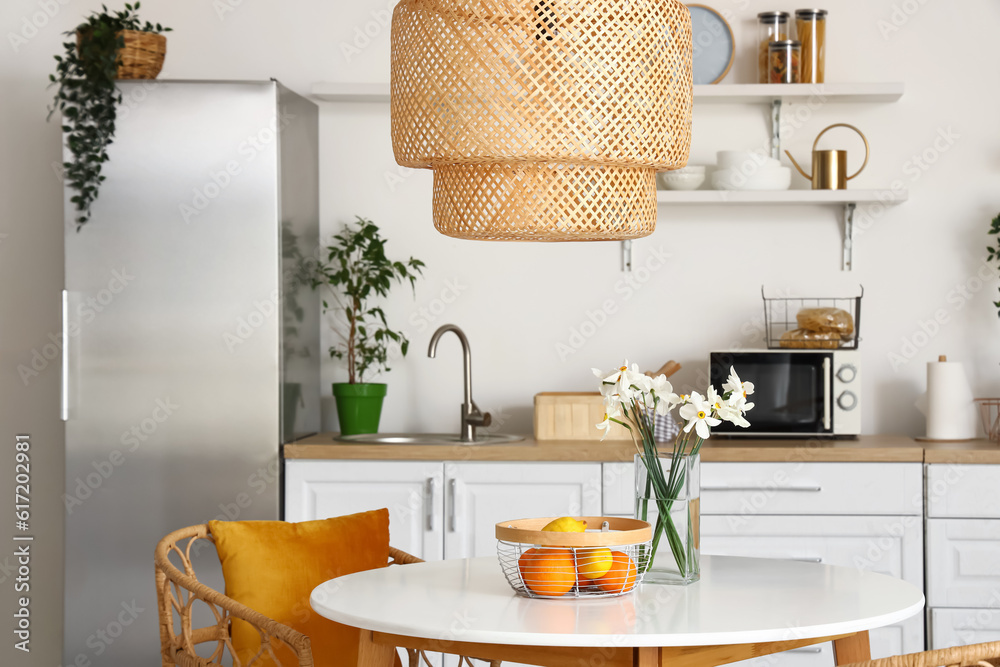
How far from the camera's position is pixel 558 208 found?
142 cm

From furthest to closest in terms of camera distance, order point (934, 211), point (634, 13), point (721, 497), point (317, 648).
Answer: point (934, 211)
point (721, 497)
point (317, 648)
point (634, 13)

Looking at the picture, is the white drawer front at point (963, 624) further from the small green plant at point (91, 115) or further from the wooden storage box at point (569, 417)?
the small green plant at point (91, 115)

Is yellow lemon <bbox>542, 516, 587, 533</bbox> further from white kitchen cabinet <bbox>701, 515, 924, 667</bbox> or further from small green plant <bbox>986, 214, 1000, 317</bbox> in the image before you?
small green plant <bbox>986, 214, 1000, 317</bbox>

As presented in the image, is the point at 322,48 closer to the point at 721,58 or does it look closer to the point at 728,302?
the point at 721,58

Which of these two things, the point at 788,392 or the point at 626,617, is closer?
the point at 626,617

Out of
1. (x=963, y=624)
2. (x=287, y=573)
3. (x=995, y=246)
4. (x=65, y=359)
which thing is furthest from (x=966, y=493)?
(x=65, y=359)

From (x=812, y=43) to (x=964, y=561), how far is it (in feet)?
5.54

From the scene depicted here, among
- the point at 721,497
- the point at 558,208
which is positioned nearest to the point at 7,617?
the point at 721,497

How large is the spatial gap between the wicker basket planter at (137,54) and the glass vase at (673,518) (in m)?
2.13

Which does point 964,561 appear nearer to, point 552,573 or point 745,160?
point 745,160

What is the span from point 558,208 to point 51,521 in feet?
9.09

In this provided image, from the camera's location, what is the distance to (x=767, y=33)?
10.9 ft

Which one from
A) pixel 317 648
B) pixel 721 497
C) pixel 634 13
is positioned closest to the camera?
pixel 634 13

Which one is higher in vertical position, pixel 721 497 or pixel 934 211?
pixel 934 211
